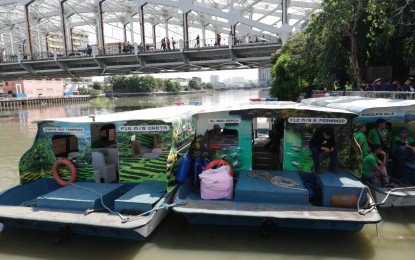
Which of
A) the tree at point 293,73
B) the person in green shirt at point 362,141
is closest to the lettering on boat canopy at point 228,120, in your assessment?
the person in green shirt at point 362,141

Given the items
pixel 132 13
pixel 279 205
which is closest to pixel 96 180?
pixel 279 205

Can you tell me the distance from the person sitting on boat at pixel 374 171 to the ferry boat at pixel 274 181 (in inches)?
22.6

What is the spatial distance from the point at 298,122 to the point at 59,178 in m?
5.77

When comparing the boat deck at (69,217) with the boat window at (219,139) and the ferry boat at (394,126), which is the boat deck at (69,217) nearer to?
the boat window at (219,139)

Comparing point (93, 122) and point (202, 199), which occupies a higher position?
point (93, 122)

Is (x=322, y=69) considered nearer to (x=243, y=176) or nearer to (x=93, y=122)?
(x=243, y=176)

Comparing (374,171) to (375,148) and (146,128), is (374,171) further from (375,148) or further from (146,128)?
(146,128)

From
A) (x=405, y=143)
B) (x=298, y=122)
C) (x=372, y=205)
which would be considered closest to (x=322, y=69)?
(x=405, y=143)

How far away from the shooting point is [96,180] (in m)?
8.12

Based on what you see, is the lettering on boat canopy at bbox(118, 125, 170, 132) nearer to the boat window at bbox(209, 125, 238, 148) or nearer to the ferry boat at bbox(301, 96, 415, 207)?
the boat window at bbox(209, 125, 238, 148)

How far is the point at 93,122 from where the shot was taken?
771cm

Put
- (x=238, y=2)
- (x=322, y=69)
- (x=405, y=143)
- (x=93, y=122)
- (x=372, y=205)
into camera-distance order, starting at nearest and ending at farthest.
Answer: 1. (x=372, y=205)
2. (x=93, y=122)
3. (x=405, y=143)
4. (x=322, y=69)
5. (x=238, y=2)

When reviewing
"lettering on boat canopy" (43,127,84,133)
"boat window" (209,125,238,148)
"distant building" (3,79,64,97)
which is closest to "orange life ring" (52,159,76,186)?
"lettering on boat canopy" (43,127,84,133)

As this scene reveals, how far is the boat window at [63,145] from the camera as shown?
336 inches
